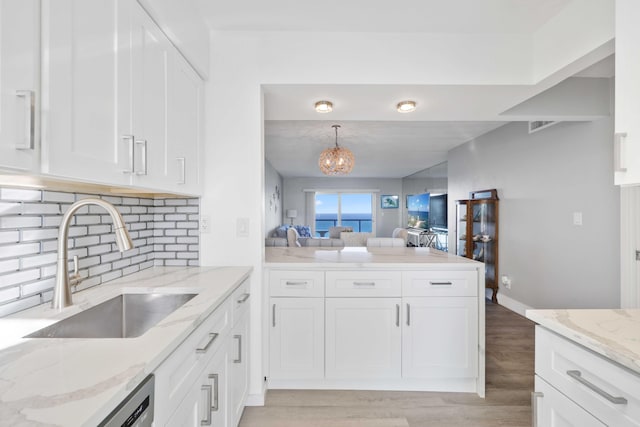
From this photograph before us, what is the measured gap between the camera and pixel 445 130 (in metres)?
4.43

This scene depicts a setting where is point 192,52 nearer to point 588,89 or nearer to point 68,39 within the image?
point 68,39

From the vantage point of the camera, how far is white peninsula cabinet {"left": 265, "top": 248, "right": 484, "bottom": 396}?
A: 6.95 feet

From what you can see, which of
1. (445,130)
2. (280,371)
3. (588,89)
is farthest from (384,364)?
(445,130)

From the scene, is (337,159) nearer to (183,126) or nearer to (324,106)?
(324,106)

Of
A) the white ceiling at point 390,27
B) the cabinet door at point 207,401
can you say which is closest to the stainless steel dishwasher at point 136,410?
the cabinet door at point 207,401

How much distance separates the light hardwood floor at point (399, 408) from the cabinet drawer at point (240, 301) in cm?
69

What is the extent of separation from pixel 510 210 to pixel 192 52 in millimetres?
4065

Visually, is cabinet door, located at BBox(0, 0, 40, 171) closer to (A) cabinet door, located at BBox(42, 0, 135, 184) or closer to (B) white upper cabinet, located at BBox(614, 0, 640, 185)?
(A) cabinet door, located at BBox(42, 0, 135, 184)

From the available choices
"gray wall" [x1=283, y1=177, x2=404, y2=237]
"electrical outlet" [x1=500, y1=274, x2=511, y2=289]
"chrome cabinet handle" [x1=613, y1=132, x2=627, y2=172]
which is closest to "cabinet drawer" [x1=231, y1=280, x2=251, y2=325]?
"chrome cabinet handle" [x1=613, y1=132, x2=627, y2=172]

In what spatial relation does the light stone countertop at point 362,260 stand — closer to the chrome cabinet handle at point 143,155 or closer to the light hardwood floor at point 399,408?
the light hardwood floor at point 399,408

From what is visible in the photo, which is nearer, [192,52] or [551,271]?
[192,52]

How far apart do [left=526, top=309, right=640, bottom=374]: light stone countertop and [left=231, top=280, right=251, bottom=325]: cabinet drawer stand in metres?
1.32

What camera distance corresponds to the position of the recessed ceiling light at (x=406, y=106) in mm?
2328

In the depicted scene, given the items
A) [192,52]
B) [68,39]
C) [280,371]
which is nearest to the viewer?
[68,39]
